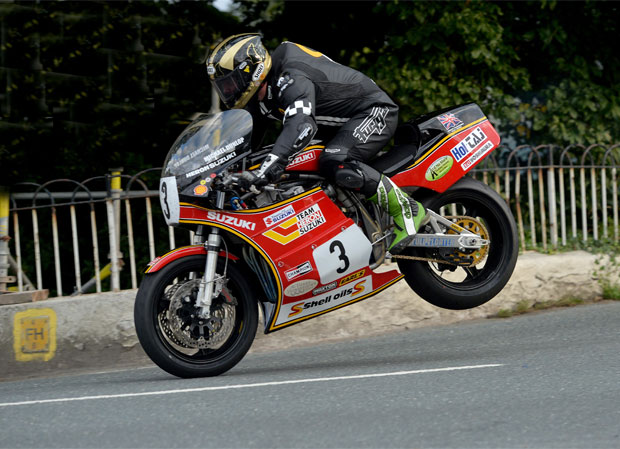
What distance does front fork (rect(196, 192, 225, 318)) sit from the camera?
548 cm

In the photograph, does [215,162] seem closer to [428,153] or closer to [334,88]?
[334,88]

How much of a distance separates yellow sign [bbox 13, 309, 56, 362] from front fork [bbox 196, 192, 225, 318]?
79.0 inches

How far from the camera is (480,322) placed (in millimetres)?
7906

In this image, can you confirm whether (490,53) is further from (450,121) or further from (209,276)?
(209,276)

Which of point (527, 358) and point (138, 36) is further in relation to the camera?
point (138, 36)

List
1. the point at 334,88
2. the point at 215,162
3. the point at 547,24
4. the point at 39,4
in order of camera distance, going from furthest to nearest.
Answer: the point at 547,24 < the point at 39,4 < the point at 334,88 < the point at 215,162

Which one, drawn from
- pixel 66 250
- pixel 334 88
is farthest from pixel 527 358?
pixel 66 250

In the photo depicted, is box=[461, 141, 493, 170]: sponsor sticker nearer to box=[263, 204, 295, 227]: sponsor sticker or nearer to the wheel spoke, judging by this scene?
the wheel spoke

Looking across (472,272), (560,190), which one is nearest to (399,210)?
(472,272)

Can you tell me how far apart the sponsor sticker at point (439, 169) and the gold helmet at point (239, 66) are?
4.36 feet

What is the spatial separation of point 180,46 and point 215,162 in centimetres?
366

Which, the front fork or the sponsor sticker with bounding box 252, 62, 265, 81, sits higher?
the sponsor sticker with bounding box 252, 62, 265, 81

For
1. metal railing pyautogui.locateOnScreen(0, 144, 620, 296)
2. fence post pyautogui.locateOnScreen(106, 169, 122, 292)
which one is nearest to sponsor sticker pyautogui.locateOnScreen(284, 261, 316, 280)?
metal railing pyautogui.locateOnScreen(0, 144, 620, 296)

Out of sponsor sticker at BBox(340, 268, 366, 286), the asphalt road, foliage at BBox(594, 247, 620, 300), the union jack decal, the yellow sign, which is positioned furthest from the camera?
foliage at BBox(594, 247, 620, 300)
